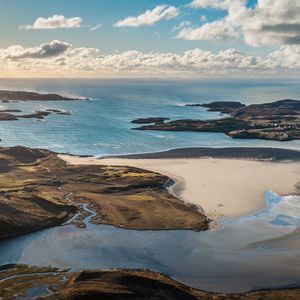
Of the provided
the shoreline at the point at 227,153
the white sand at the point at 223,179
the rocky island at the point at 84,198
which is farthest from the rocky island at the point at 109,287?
the shoreline at the point at 227,153

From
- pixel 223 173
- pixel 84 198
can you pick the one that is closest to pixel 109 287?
pixel 84 198

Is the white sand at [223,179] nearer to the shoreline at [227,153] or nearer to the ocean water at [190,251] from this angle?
the shoreline at [227,153]

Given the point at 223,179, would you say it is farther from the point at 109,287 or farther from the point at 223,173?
the point at 109,287

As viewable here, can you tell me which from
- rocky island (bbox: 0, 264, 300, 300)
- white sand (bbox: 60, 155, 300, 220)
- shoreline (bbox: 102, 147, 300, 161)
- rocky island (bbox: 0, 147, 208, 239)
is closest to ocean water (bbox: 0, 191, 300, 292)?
rocky island (bbox: 0, 264, 300, 300)

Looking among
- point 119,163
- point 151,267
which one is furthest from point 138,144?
point 151,267

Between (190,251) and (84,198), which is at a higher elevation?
(84,198)

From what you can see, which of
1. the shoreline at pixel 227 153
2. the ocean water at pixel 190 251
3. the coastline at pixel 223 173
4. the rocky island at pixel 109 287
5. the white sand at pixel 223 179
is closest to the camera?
the rocky island at pixel 109 287
